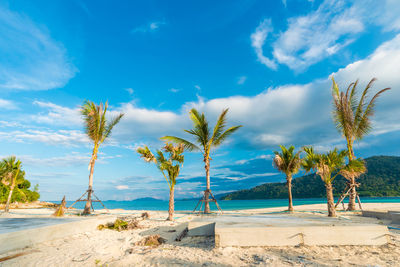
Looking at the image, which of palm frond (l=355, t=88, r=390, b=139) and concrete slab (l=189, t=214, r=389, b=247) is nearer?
concrete slab (l=189, t=214, r=389, b=247)

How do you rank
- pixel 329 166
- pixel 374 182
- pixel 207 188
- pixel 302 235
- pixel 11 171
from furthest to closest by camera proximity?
pixel 374 182
pixel 11 171
pixel 207 188
pixel 329 166
pixel 302 235

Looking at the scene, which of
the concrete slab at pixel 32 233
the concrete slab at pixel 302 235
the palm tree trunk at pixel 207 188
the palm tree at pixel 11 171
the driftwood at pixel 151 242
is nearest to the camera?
the concrete slab at pixel 32 233

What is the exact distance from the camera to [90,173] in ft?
46.7

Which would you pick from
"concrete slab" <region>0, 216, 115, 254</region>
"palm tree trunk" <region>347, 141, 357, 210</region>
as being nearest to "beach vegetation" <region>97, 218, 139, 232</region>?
"concrete slab" <region>0, 216, 115, 254</region>

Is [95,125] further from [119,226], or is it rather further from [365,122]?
[365,122]

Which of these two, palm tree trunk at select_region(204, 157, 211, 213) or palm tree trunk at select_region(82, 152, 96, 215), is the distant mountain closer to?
palm tree trunk at select_region(204, 157, 211, 213)

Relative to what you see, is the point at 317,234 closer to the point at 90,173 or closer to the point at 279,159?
the point at 279,159

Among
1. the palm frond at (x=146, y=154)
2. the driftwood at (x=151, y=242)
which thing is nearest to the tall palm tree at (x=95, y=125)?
the palm frond at (x=146, y=154)

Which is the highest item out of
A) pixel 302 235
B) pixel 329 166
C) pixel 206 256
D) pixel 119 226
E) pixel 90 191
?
pixel 329 166

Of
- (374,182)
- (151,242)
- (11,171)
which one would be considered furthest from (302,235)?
(374,182)

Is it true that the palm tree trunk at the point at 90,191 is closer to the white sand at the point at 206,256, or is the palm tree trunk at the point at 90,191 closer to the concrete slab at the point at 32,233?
the concrete slab at the point at 32,233

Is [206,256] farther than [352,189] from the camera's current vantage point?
No

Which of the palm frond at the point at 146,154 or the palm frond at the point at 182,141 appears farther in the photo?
the palm frond at the point at 182,141

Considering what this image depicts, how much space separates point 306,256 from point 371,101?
13941 mm
